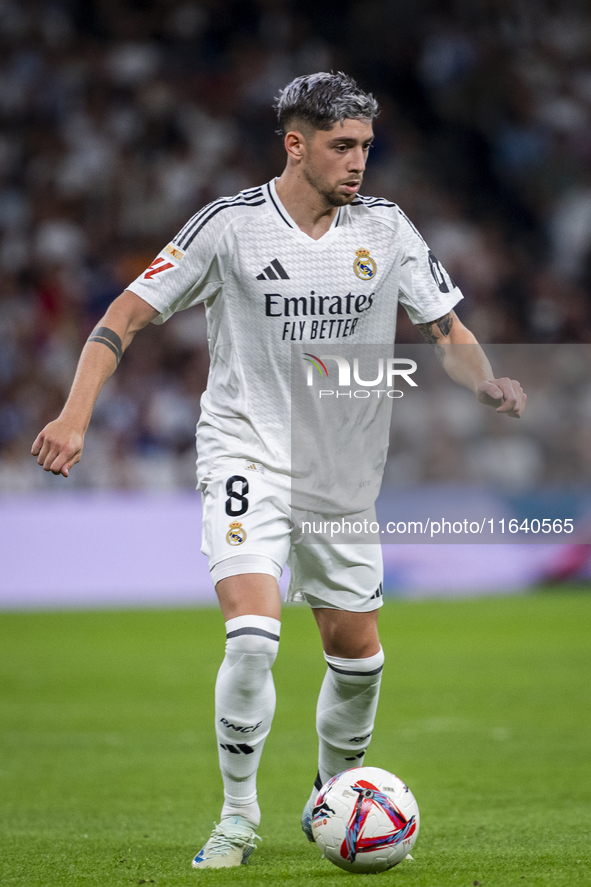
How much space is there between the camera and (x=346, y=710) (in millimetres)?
4383

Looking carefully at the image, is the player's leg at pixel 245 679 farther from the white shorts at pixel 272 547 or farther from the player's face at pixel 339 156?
the player's face at pixel 339 156

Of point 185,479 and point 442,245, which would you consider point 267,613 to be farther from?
point 442,245

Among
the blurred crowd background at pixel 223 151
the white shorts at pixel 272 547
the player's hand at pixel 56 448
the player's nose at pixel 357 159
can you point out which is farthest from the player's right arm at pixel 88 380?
the blurred crowd background at pixel 223 151

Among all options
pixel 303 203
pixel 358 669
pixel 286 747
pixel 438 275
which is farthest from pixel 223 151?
pixel 358 669

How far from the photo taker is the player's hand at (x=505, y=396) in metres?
4.04

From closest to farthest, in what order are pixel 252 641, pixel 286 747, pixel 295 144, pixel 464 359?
1. pixel 252 641
2. pixel 295 144
3. pixel 464 359
4. pixel 286 747

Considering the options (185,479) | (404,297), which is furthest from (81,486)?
(404,297)

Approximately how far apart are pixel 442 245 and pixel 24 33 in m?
6.71

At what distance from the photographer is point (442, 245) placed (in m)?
16.4

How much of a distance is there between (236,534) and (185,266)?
90 cm

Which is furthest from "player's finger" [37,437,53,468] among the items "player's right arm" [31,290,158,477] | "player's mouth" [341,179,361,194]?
"player's mouth" [341,179,361,194]

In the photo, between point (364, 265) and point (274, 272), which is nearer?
point (274, 272)

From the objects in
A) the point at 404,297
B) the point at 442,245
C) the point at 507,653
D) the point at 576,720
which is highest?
the point at 404,297

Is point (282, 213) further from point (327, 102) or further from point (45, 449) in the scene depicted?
point (45, 449)
